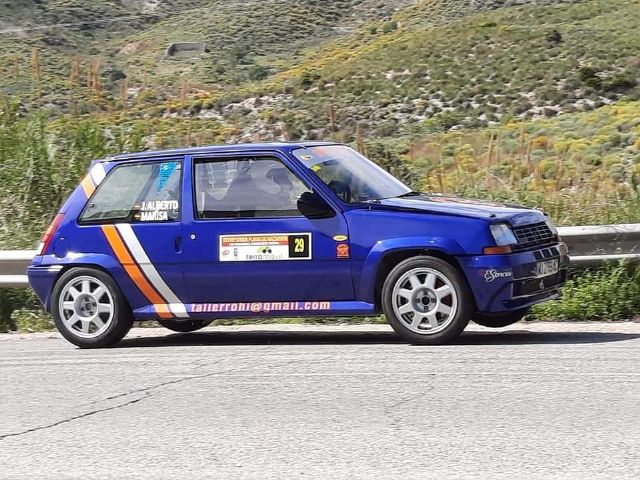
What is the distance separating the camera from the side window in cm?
927

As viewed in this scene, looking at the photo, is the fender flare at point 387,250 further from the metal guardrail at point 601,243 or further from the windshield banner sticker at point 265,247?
the metal guardrail at point 601,243

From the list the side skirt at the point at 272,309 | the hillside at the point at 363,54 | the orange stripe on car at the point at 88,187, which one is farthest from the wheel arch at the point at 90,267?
the hillside at the point at 363,54

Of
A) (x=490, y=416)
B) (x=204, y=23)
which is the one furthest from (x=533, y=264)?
(x=204, y=23)

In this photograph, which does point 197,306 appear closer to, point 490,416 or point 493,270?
point 493,270

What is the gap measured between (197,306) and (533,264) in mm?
2706

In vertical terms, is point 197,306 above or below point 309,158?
below

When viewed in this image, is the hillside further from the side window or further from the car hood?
the car hood

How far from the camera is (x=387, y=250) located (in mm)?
8812

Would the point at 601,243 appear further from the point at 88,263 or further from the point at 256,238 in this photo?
the point at 88,263

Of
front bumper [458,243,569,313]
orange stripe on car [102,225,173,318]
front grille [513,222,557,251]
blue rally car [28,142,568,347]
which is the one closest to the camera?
front bumper [458,243,569,313]

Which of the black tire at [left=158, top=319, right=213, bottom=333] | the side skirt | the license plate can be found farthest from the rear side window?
the license plate

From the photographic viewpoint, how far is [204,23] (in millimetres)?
73812

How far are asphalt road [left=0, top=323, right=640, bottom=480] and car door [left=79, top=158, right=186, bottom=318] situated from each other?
20.1 inches

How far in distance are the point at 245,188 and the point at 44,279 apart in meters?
1.97
